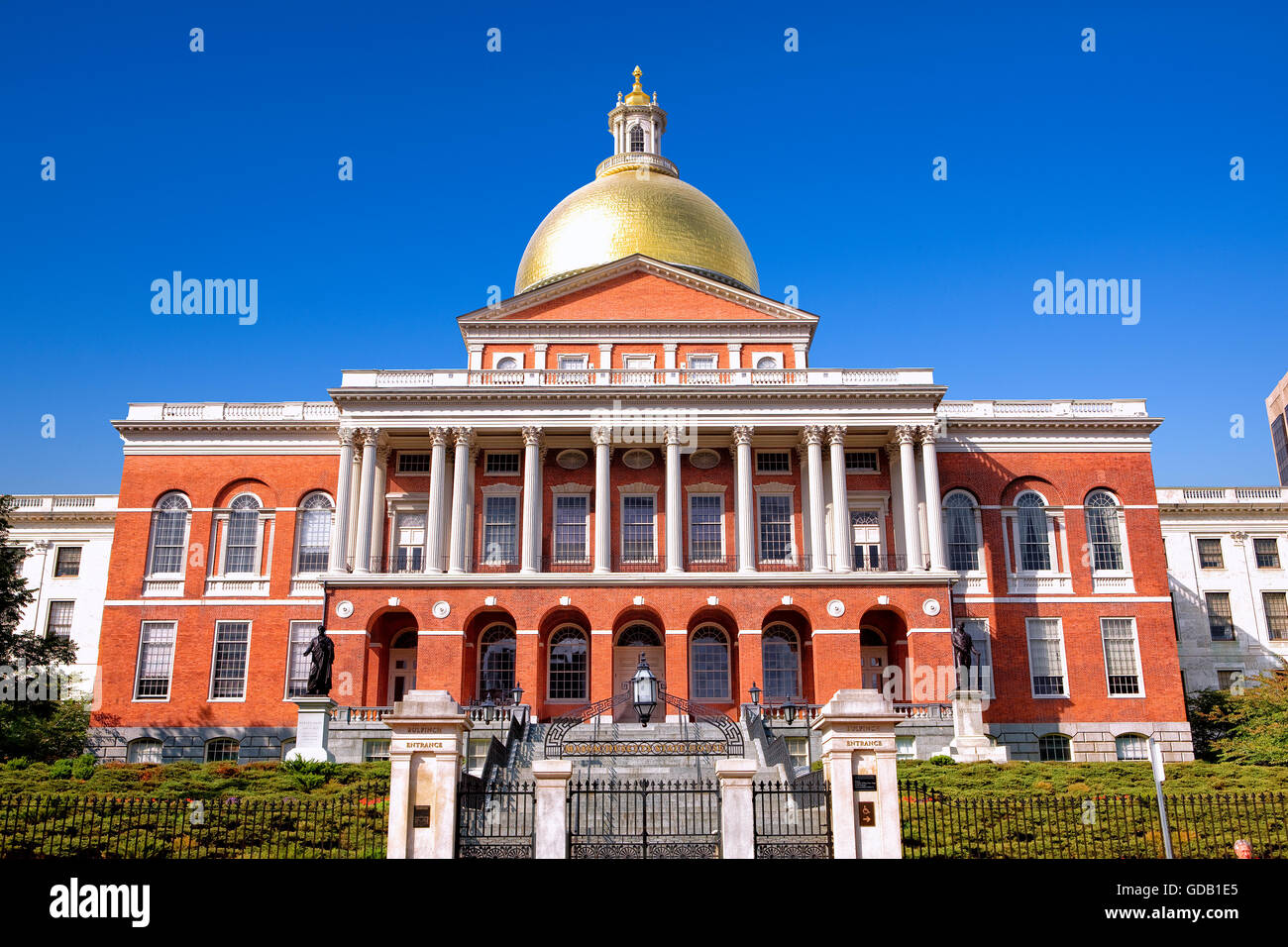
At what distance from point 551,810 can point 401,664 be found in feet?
94.8

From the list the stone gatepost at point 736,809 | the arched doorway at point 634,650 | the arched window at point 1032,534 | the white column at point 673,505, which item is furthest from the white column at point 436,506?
the stone gatepost at point 736,809

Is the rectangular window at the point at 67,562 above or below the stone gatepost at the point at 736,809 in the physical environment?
above

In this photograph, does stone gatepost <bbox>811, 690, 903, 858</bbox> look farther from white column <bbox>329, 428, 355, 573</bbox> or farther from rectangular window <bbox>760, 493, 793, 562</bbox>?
white column <bbox>329, 428, 355, 573</bbox>

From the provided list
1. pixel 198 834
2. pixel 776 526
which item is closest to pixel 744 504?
pixel 776 526

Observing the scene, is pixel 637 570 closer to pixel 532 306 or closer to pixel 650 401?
pixel 650 401

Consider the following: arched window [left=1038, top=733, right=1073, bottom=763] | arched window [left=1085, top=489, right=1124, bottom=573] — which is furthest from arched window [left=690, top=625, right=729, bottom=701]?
arched window [left=1085, top=489, right=1124, bottom=573]

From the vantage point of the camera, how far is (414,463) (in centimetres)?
4594

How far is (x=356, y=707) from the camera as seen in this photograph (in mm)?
36375

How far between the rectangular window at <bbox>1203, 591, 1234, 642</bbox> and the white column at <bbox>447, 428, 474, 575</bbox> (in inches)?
1446

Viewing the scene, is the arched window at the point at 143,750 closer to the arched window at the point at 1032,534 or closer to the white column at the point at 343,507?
the white column at the point at 343,507

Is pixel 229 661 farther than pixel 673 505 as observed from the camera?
Yes

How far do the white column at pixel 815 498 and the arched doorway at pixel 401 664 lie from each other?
15639 millimetres

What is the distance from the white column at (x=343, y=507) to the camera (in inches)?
1649

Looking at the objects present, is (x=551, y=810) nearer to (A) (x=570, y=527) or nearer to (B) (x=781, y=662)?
(B) (x=781, y=662)
